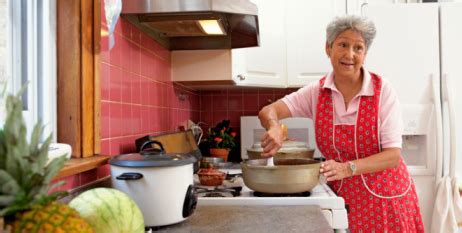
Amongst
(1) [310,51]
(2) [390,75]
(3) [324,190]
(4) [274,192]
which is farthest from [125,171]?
(1) [310,51]

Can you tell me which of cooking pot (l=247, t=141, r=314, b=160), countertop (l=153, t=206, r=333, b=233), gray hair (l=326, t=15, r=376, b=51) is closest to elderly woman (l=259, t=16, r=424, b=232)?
gray hair (l=326, t=15, r=376, b=51)

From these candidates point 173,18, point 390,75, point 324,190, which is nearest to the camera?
point 324,190

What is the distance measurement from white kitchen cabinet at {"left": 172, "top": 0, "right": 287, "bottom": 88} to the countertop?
106 cm

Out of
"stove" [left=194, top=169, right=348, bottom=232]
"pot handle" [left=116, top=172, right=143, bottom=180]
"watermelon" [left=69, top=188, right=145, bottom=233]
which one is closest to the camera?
"watermelon" [left=69, top=188, right=145, bottom=233]

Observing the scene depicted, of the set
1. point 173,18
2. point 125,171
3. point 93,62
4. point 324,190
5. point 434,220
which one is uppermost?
point 173,18

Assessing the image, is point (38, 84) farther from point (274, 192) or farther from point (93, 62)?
point (274, 192)

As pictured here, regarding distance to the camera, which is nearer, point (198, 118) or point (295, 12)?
point (295, 12)

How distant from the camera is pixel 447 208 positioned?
6.72ft

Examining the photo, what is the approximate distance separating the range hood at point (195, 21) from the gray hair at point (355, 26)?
0.31 meters

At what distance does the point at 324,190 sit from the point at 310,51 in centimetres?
136

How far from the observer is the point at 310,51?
2607 millimetres

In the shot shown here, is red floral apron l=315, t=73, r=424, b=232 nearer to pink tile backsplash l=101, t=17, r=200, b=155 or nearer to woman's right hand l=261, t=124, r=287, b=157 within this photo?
woman's right hand l=261, t=124, r=287, b=157

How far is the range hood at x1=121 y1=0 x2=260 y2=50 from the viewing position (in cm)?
145

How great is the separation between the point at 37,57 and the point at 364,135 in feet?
3.72
